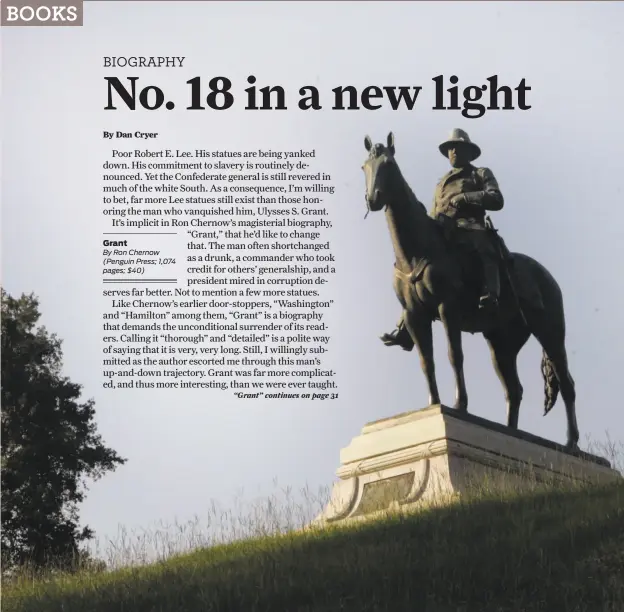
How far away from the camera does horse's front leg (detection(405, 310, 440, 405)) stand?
17.8 meters

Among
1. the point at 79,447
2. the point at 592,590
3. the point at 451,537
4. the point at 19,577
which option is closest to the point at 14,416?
the point at 79,447

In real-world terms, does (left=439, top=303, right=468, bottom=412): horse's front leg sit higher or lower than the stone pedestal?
higher

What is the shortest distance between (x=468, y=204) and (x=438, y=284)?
4.12ft

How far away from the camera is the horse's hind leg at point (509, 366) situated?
1952cm

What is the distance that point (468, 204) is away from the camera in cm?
1823

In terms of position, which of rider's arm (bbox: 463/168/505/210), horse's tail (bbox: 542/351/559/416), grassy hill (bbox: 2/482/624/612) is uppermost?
rider's arm (bbox: 463/168/505/210)

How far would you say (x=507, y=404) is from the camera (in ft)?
64.4

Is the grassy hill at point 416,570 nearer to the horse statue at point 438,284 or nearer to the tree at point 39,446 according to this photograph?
the horse statue at point 438,284

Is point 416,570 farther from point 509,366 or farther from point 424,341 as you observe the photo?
point 509,366

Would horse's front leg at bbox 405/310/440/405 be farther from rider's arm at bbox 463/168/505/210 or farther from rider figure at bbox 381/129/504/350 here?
rider's arm at bbox 463/168/505/210

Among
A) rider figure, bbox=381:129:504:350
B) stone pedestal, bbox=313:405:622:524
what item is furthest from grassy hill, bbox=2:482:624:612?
rider figure, bbox=381:129:504:350

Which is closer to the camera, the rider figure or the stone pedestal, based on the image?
the stone pedestal

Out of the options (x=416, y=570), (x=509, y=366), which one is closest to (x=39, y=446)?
(x=509, y=366)

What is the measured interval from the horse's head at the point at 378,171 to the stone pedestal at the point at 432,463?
7.90 ft
